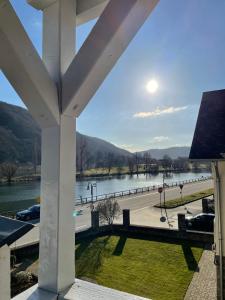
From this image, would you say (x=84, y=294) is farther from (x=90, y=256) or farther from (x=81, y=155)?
(x=81, y=155)

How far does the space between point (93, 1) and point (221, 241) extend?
519 centimetres

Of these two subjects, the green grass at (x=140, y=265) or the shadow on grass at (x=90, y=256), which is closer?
the green grass at (x=140, y=265)

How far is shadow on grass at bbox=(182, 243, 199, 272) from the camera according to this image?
8582 mm

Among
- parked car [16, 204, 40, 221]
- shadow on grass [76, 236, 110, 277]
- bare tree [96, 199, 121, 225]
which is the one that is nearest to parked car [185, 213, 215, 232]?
bare tree [96, 199, 121, 225]

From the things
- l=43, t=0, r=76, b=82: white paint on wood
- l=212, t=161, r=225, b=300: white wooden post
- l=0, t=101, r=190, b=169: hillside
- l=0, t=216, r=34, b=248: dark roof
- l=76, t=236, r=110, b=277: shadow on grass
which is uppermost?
l=0, t=101, r=190, b=169: hillside

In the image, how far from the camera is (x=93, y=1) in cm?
125

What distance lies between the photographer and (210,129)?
579cm

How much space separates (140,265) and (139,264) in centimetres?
9

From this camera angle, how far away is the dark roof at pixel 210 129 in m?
4.96

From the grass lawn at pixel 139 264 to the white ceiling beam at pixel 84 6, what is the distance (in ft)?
22.4

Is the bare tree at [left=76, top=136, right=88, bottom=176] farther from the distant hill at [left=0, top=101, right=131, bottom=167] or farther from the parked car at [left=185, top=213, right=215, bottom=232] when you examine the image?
the parked car at [left=185, top=213, right=215, bottom=232]

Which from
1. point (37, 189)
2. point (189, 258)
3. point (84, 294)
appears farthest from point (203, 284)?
point (37, 189)

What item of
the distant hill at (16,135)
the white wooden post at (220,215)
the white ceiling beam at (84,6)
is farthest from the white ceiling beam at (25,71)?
the distant hill at (16,135)

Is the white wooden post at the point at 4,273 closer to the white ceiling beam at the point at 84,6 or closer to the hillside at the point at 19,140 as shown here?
the white ceiling beam at the point at 84,6
